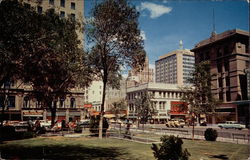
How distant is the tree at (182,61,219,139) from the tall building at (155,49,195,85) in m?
128

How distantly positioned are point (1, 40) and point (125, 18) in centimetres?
1382

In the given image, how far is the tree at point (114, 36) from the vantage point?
75.2ft

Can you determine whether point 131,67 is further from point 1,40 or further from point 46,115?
point 46,115

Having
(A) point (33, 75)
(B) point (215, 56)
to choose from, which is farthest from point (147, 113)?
(A) point (33, 75)

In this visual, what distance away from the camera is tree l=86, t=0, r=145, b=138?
75.2ft

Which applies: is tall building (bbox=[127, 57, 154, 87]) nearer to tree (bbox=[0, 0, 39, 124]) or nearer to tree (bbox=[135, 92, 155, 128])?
tree (bbox=[135, 92, 155, 128])

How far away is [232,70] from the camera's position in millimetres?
52969

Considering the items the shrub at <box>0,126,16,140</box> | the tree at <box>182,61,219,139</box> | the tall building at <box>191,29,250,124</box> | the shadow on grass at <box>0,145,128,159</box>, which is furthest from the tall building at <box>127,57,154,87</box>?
the shadow on grass at <box>0,145,128,159</box>

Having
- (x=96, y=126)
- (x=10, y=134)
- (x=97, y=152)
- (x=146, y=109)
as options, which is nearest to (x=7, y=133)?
(x=10, y=134)

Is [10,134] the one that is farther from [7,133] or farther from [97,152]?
[97,152]

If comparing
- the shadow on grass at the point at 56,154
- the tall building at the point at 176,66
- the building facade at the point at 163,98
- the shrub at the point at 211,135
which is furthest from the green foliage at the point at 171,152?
the tall building at the point at 176,66

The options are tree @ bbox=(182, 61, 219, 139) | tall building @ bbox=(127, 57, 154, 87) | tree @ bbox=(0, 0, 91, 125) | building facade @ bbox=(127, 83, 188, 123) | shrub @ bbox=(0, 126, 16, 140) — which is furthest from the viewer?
tall building @ bbox=(127, 57, 154, 87)

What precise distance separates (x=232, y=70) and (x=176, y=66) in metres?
105

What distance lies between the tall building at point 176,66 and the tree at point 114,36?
424 feet
